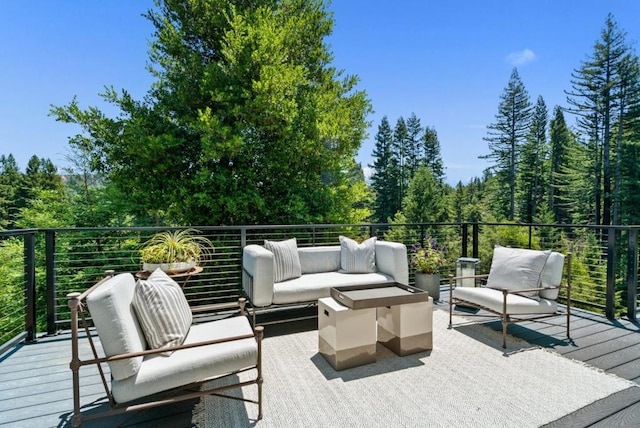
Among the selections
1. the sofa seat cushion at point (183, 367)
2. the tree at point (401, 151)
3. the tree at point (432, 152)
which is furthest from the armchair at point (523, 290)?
the tree at point (432, 152)

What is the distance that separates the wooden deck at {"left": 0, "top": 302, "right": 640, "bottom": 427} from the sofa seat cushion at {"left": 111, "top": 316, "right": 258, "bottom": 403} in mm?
359

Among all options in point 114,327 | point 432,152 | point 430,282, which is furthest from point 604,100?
point 114,327

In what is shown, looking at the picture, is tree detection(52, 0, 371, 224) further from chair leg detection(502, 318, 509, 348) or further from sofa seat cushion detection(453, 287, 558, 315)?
chair leg detection(502, 318, 509, 348)

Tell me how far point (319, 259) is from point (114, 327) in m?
2.71

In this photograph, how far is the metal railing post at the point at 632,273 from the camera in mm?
3480

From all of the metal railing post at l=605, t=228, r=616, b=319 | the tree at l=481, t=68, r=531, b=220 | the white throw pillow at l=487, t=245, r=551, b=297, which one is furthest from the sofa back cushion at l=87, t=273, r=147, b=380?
the tree at l=481, t=68, r=531, b=220

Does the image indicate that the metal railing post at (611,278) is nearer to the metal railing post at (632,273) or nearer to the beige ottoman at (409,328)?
the metal railing post at (632,273)

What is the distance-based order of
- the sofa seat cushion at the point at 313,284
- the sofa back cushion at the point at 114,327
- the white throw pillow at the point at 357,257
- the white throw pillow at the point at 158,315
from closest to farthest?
the sofa back cushion at the point at 114,327, the white throw pillow at the point at 158,315, the sofa seat cushion at the point at 313,284, the white throw pillow at the point at 357,257

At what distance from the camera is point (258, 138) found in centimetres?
722

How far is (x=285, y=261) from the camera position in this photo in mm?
3725

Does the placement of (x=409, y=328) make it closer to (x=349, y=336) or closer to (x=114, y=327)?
(x=349, y=336)

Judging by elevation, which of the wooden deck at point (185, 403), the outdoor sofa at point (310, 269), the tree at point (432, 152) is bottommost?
the wooden deck at point (185, 403)

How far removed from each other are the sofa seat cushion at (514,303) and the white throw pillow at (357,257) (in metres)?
1.20

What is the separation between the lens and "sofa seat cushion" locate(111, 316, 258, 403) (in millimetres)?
1669
